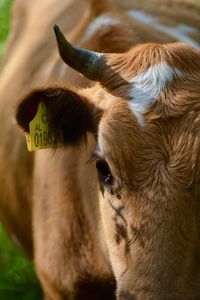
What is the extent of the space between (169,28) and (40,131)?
1.45m

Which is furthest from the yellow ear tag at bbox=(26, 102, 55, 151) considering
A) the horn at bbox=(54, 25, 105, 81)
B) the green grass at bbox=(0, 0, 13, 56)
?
the green grass at bbox=(0, 0, 13, 56)

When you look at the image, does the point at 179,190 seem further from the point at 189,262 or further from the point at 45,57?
the point at 45,57

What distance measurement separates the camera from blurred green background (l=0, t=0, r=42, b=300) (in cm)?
589

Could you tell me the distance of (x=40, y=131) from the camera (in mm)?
4375

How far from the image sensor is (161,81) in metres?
3.98

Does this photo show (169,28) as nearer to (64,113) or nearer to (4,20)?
(64,113)

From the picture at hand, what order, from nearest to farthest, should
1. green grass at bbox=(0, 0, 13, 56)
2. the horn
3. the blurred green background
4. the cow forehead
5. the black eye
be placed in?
the cow forehead < the black eye < the horn < the blurred green background < green grass at bbox=(0, 0, 13, 56)

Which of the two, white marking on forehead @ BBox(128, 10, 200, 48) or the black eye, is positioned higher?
white marking on forehead @ BBox(128, 10, 200, 48)

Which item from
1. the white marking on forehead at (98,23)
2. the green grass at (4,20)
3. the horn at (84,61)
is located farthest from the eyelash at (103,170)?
the green grass at (4,20)

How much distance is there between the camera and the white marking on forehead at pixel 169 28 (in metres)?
5.41

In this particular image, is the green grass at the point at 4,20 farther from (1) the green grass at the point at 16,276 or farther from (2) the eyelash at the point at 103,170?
(2) the eyelash at the point at 103,170

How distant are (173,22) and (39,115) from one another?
1.62 metres

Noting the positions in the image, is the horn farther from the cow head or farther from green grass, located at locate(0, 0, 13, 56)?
green grass, located at locate(0, 0, 13, 56)

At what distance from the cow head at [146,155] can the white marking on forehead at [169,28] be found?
1.18 metres
